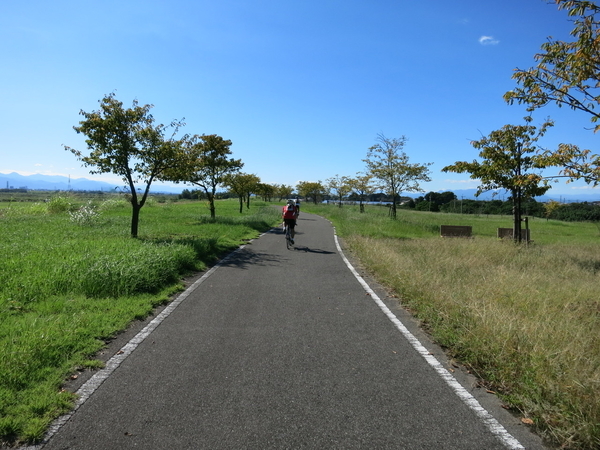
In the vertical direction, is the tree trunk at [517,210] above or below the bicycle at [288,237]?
above

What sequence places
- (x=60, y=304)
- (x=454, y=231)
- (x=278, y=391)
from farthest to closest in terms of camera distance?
(x=454, y=231) → (x=60, y=304) → (x=278, y=391)

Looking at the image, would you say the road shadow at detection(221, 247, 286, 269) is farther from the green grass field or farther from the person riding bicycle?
the person riding bicycle

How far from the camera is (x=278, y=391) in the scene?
3.60 metres

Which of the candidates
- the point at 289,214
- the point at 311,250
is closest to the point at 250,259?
the point at 289,214

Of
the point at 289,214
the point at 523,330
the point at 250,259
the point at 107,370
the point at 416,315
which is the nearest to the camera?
the point at 107,370

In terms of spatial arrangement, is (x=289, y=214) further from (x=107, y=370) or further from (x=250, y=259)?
(x=107, y=370)

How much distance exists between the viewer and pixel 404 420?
3.15 metres

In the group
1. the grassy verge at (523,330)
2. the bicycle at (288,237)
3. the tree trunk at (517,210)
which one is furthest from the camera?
the tree trunk at (517,210)

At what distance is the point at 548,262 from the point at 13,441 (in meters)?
13.7

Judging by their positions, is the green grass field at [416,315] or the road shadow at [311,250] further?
the road shadow at [311,250]

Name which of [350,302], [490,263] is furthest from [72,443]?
[490,263]

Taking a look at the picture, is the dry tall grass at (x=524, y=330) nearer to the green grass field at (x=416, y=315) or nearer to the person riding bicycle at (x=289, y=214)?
the green grass field at (x=416, y=315)

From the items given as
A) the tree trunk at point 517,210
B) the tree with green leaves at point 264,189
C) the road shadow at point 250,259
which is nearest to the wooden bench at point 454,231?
the tree trunk at point 517,210

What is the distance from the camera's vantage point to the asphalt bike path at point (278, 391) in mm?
2889
